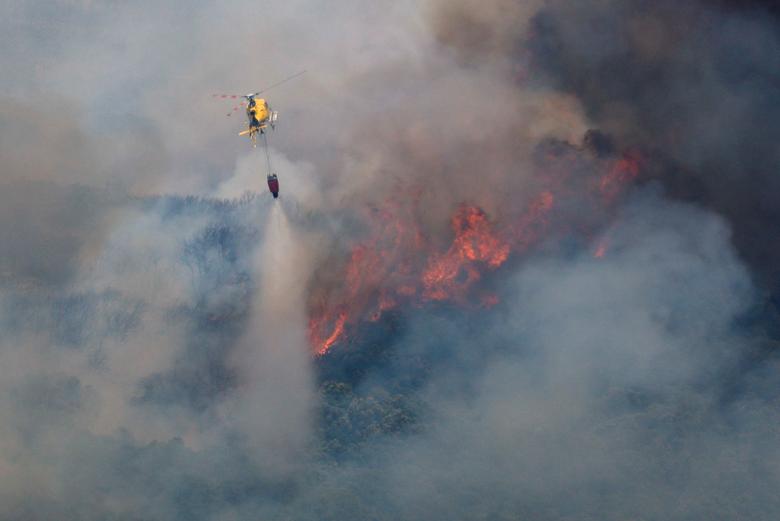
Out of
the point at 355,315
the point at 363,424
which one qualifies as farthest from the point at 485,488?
the point at 355,315

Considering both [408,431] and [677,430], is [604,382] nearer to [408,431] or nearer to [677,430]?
[677,430]

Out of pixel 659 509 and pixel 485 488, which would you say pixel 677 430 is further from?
pixel 485 488

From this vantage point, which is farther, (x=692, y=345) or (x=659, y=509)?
(x=692, y=345)

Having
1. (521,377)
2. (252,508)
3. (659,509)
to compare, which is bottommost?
(659,509)

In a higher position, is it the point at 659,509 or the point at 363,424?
the point at 363,424

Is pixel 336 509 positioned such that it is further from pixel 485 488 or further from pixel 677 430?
pixel 677 430

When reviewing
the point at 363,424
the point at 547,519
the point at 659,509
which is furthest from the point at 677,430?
the point at 363,424

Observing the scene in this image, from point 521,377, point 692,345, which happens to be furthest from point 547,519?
point 692,345

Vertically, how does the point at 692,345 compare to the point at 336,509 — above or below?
above
